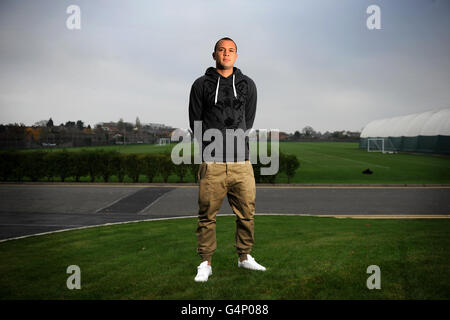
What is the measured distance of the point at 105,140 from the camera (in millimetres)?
82375

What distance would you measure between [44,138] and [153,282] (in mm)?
70341

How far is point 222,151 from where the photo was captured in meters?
3.24

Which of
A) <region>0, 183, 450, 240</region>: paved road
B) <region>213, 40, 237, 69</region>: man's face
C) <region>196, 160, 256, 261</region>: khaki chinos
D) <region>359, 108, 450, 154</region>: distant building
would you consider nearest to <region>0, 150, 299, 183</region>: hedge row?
<region>0, 183, 450, 240</region>: paved road

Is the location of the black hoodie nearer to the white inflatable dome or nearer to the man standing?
the man standing

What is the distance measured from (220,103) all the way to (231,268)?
1679 millimetres

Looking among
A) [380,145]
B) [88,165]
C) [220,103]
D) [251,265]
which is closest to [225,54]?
[220,103]

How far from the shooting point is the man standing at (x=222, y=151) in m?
3.25

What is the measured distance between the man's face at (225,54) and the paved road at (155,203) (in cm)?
580

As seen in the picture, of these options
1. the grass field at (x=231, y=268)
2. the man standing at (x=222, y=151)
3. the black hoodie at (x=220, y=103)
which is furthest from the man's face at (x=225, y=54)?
the grass field at (x=231, y=268)

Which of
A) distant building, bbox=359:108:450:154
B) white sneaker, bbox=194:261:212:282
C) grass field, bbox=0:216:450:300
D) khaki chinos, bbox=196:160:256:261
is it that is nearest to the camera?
grass field, bbox=0:216:450:300

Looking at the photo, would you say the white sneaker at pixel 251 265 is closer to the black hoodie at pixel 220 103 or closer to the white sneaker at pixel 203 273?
the white sneaker at pixel 203 273

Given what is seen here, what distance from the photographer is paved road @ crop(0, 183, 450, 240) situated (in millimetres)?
8424
